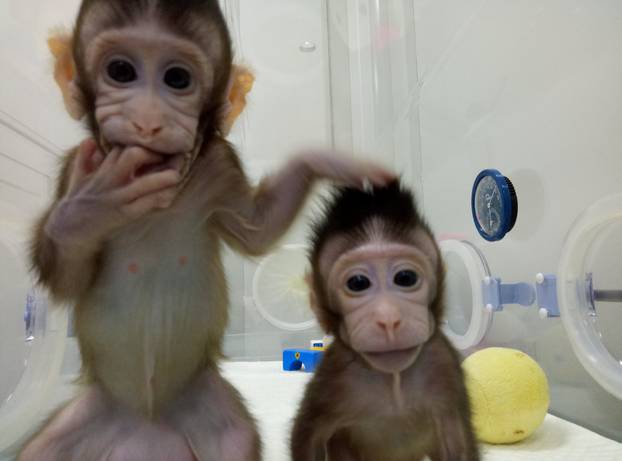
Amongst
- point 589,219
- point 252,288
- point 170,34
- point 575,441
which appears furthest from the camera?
point 252,288

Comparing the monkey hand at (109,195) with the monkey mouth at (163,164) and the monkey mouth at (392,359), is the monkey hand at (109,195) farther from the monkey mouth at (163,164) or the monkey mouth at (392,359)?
the monkey mouth at (392,359)

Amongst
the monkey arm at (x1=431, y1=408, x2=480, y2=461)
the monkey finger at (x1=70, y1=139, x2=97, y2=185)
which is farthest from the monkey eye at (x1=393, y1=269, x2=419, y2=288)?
the monkey finger at (x1=70, y1=139, x2=97, y2=185)

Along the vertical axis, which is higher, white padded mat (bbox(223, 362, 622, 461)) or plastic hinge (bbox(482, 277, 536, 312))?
plastic hinge (bbox(482, 277, 536, 312))

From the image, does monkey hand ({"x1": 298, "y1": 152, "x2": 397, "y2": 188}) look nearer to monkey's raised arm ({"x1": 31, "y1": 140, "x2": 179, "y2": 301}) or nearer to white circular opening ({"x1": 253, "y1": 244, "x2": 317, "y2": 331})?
monkey's raised arm ({"x1": 31, "y1": 140, "x2": 179, "y2": 301})

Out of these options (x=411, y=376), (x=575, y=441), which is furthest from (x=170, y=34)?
(x=575, y=441)

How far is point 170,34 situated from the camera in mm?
993

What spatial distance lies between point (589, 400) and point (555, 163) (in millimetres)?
793

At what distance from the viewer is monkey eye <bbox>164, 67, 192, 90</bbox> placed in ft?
3.28

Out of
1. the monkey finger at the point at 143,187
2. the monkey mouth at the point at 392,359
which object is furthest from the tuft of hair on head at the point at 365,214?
the monkey finger at the point at 143,187

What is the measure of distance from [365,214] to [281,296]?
1395mm

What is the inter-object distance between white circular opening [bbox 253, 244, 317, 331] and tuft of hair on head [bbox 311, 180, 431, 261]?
0.74 m

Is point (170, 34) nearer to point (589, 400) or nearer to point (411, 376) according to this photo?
point (411, 376)

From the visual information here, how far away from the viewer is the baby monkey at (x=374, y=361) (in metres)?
1.22

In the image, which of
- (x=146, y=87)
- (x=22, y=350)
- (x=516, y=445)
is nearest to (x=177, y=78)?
(x=146, y=87)
